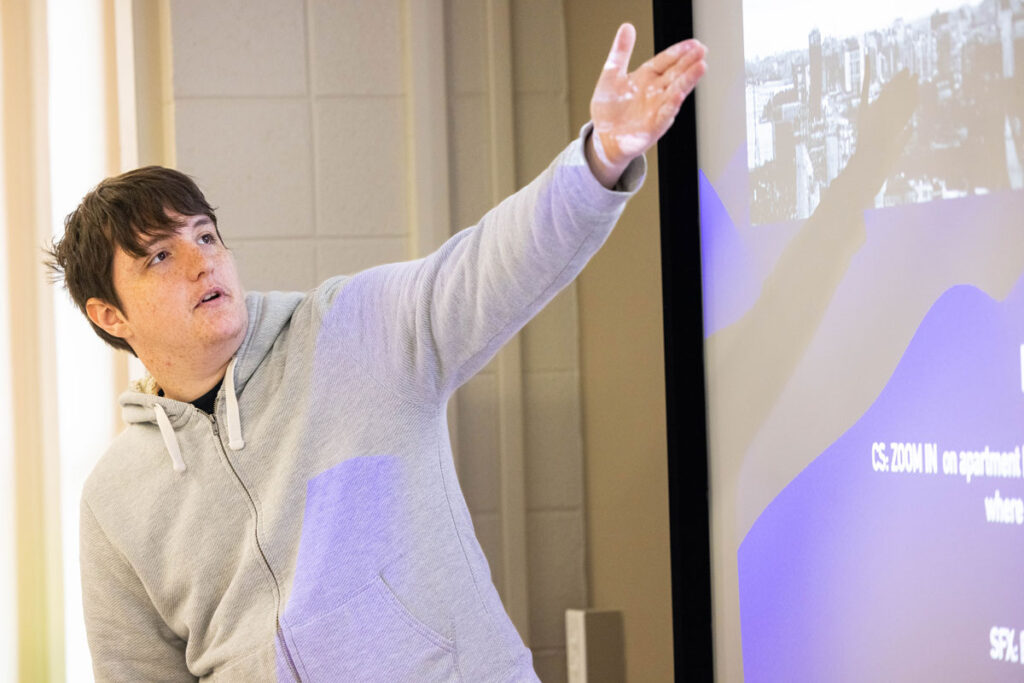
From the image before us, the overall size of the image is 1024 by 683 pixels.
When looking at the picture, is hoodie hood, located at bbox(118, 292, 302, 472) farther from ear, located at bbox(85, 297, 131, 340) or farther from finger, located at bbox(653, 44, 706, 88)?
finger, located at bbox(653, 44, 706, 88)

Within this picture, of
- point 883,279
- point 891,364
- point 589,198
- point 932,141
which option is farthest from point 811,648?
point 589,198

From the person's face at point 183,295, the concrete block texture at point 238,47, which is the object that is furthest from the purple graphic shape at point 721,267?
the concrete block texture at point 238,47

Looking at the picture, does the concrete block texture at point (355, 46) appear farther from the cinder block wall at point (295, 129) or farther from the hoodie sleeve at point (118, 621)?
the hoodie sleeve at point (118, 621)

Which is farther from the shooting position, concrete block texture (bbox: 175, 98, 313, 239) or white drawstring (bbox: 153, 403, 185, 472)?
concrete block texture (bbox: 175, 98, 313, 239)

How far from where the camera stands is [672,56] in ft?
3.69

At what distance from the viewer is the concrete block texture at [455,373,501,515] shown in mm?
2557

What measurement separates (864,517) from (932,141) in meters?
0.56

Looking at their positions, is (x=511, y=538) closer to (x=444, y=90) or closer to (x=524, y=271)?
(x=444, y=90)

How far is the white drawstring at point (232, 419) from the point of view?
1558mm

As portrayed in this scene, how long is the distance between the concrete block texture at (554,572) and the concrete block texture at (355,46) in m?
1.07

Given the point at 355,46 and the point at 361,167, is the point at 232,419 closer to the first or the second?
the point at 361,167

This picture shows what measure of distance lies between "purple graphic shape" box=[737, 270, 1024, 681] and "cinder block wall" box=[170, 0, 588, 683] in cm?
75

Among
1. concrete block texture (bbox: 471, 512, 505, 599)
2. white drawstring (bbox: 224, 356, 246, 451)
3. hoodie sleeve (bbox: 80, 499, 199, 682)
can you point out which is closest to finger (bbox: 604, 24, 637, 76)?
white drawstring (bbox: 224, 356, 246, 451)

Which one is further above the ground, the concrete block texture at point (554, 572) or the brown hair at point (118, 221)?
the brown hair at point (118, 221)
